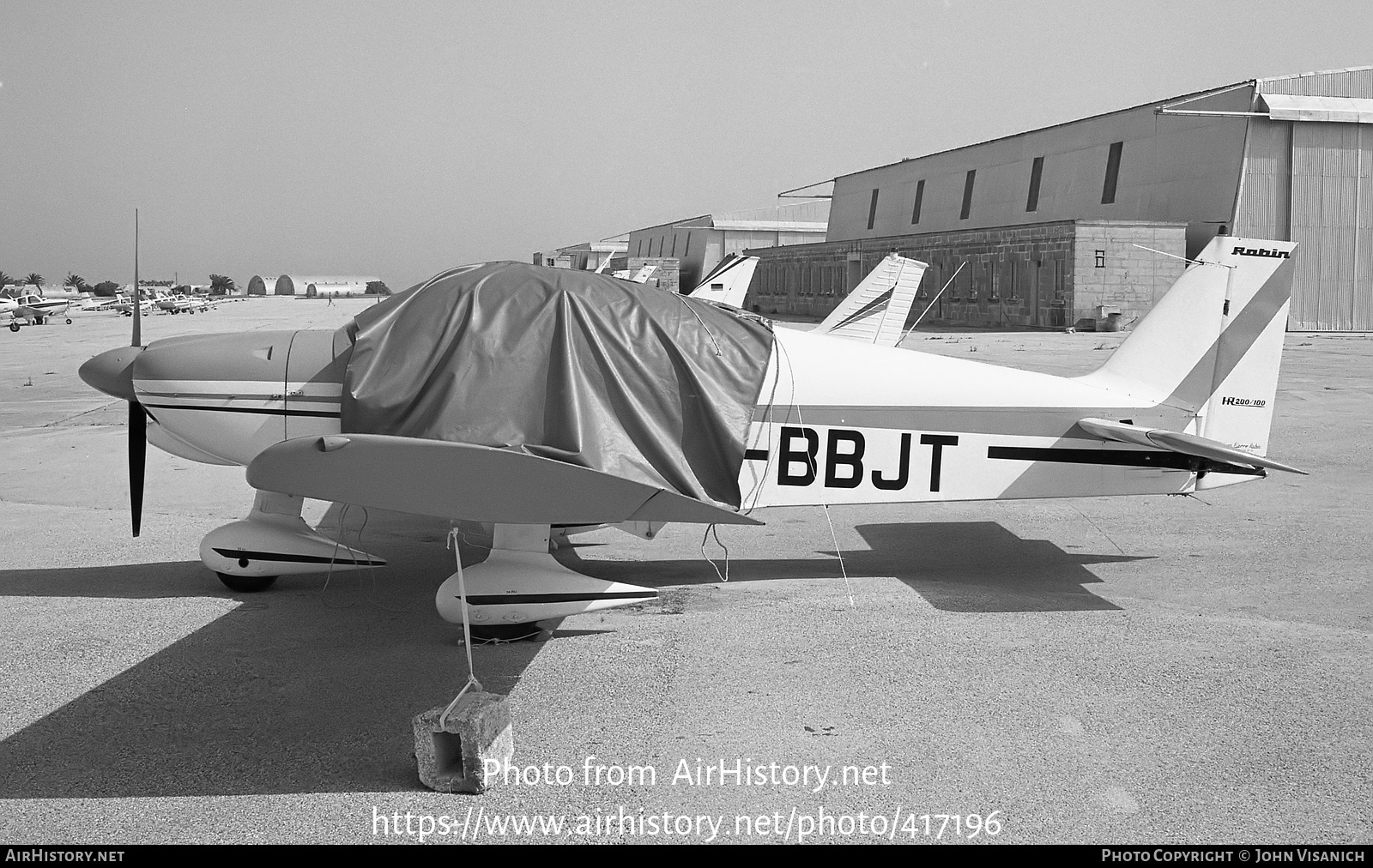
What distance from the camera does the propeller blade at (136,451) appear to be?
7.01 m

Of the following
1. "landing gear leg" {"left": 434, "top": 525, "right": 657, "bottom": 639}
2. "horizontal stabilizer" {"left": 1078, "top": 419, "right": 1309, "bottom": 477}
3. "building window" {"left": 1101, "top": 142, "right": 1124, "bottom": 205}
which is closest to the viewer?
"landing gear leg" {"left": 434, "top": 525, "right": 657, "bottom": 639}

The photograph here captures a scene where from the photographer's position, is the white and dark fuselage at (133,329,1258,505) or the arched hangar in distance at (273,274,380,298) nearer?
the white and dark fuselage at (133,329,1258,505)

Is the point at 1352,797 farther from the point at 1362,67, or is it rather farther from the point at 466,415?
the point at 1362,67

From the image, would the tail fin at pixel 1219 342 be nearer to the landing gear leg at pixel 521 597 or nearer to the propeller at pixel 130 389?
the landing gear leg at pixel 521 597

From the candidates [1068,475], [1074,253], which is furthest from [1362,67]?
[1068,475]

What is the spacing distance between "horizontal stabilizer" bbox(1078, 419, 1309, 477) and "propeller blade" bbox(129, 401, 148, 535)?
20.2 ft

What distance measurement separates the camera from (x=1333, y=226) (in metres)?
37.4

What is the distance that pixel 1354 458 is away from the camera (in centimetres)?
1182

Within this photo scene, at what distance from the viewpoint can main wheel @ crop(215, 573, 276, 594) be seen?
7184 millimetres

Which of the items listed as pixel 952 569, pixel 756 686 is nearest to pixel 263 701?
pixel 756 686

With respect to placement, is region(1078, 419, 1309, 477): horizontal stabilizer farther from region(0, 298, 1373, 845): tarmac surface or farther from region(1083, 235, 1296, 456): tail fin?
region(0, 298, 1373, 845): tarmac surface

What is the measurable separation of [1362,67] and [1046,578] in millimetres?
38519

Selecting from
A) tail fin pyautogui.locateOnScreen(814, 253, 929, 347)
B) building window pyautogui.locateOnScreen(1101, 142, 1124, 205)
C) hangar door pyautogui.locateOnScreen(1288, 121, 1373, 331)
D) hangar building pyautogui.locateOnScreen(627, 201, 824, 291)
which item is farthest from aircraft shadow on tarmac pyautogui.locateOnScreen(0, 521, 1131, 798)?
hangar building pyautogui.locateOnScreen(627, 201, 824, 291)

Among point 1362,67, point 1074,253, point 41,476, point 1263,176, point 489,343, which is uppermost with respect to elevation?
point 1362,67
